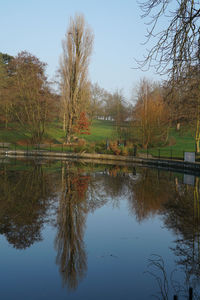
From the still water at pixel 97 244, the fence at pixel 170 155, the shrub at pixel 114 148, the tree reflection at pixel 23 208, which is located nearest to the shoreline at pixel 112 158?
the shrub at pixel 114 148

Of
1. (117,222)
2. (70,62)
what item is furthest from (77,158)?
(117,222)

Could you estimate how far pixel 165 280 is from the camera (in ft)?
16.6

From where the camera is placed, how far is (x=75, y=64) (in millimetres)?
36250

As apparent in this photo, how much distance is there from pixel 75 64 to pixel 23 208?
29.9m

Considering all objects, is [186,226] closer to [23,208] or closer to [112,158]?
[23,208]

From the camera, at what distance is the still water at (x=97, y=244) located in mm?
4840

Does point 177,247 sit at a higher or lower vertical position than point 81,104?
lower

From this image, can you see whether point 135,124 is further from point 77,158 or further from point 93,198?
point 93,198

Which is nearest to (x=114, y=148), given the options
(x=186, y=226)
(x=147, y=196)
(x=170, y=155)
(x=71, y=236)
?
(x=170, y=155)

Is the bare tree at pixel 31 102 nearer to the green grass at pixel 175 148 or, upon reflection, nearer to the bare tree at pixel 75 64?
the bare tree at pixel 75 64

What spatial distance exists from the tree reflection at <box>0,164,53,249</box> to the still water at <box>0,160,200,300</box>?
0.03 m

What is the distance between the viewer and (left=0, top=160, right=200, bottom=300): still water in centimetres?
484

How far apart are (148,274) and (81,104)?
3380 centimetres

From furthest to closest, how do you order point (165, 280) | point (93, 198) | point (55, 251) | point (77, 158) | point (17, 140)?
1. point (17, 140)
2. point (77, 158)
3. point (93, 198)
4. point (55, 251)
5. point (165, 280)
